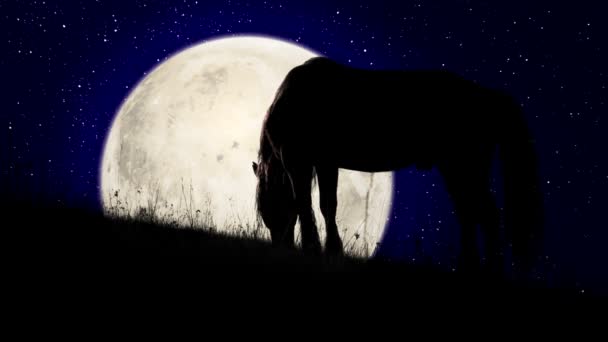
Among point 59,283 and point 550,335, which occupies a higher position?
point 59,283

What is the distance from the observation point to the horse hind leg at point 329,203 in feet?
15.8

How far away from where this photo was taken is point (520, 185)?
5.14 meters

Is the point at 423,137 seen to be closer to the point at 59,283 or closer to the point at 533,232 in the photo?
A: the point at 533,232

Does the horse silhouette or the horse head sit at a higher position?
the horse silhouette

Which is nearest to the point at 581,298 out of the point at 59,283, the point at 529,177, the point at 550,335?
the point at 550,335

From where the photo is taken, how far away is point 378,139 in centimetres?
527

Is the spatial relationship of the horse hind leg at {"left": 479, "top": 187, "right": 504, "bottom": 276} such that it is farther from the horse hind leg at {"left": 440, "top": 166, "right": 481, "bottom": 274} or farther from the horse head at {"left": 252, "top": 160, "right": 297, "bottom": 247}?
the horse head at {"left": 252, "top": 160, "right": 297, "bottom": 247}

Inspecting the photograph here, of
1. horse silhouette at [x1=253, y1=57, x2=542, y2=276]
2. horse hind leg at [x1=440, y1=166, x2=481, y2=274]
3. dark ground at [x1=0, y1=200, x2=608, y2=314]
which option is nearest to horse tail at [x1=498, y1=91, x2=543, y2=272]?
horse silhouette at [x1=253, y1=57, x2=542, y2=276]

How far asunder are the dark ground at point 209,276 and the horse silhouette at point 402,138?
156 cm

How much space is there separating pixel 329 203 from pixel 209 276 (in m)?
2.62

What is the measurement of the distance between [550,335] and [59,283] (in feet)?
7.30

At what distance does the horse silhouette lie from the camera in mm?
5055

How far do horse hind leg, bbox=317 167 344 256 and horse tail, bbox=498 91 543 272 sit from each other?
173 centimetres

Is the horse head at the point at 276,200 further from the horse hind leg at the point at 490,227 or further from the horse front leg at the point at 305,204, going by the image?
the horse hind leg at the point at 490,227
